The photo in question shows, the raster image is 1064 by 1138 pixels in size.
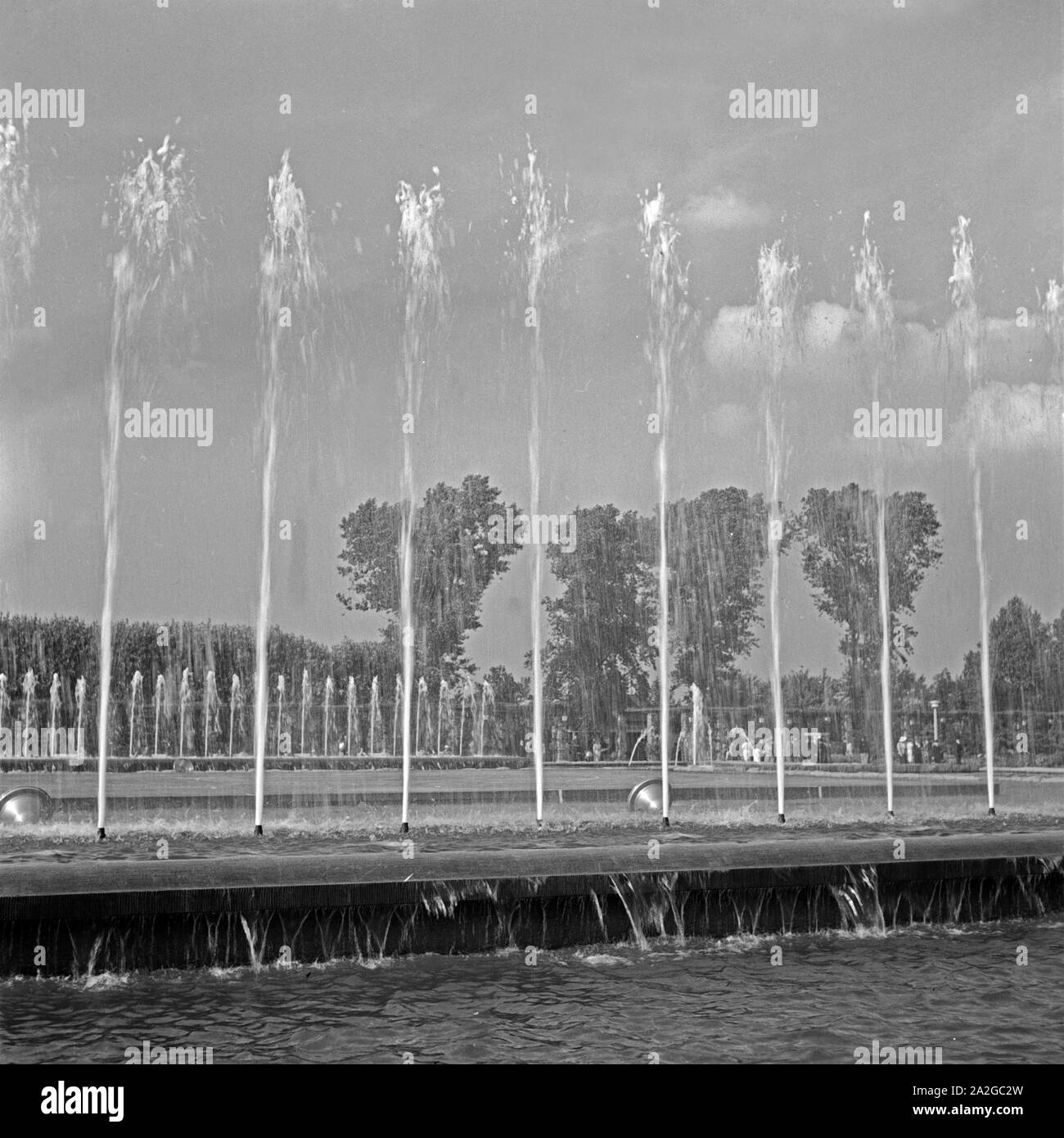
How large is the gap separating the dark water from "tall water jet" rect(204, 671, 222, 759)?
41.1m

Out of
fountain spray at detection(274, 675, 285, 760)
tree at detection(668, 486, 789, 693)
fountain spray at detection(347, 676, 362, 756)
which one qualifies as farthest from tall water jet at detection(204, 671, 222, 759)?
tree at detection(668, 486, 789, 693)

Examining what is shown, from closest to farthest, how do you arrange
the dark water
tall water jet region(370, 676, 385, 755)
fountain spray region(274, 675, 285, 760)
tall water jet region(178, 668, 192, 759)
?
the dark water, fountain spray region(274, 675, 285, 760), tall water jet region(370, 676, 385, 755), tall water jet region(178, 668, 192, 759)

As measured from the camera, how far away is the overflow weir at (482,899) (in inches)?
263

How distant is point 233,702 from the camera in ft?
166

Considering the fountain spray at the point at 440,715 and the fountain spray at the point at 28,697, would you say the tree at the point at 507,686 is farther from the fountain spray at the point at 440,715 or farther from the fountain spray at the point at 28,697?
the fountain spray at the point at 28,697

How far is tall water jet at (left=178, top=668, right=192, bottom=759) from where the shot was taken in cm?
4747

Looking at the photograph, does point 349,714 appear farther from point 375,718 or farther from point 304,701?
point 304,701

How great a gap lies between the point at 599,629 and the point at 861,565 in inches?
386

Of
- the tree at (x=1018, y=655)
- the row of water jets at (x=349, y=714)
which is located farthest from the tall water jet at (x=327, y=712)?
the tree at (x=1018, y=655)

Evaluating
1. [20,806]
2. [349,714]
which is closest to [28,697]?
[349,714]

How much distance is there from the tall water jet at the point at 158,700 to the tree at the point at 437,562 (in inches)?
326

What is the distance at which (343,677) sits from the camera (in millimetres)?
50188

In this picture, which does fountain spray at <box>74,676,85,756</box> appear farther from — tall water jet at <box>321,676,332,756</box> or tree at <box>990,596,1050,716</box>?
tree at <box>990,596,1050,716</box>

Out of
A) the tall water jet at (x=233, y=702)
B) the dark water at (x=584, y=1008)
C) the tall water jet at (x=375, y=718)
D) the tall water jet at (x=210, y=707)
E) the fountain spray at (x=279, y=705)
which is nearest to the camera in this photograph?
the dark water at (x=584, y=1008)
